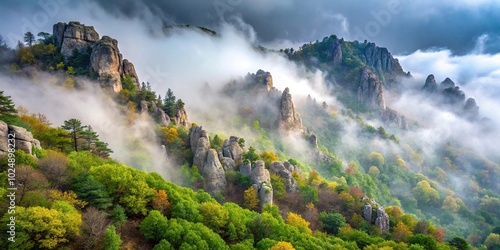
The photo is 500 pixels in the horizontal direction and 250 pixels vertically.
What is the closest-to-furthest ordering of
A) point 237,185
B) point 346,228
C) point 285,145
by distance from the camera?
point 346,228 → point 237,185 → point 285,145

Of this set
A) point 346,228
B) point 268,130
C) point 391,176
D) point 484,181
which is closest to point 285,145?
point 268,130

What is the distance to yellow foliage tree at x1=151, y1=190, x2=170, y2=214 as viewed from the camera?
4819cm

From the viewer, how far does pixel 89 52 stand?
10144cm

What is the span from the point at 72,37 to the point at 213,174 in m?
65.5

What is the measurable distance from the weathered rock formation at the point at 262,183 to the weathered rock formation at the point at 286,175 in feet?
13.9

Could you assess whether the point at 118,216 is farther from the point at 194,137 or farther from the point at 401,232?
the point at 401,232

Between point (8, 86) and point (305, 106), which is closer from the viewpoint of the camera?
point (8, 86)

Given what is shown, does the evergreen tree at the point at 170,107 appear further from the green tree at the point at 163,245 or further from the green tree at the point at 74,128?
the green tree at the point at 163,245

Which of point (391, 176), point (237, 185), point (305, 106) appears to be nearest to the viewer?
point (237, 185)

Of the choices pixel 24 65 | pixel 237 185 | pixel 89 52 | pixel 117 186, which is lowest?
pixel 117 186

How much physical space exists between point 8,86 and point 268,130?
91.0 meters

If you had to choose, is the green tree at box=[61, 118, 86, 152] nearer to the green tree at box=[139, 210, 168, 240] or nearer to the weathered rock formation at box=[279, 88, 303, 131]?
the green tree at box=[139, 210, 168, 240]

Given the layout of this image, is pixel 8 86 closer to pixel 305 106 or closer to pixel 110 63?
pixel 110 63

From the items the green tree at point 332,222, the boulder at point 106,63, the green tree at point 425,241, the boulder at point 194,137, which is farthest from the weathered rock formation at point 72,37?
the green tree at point 425,241
